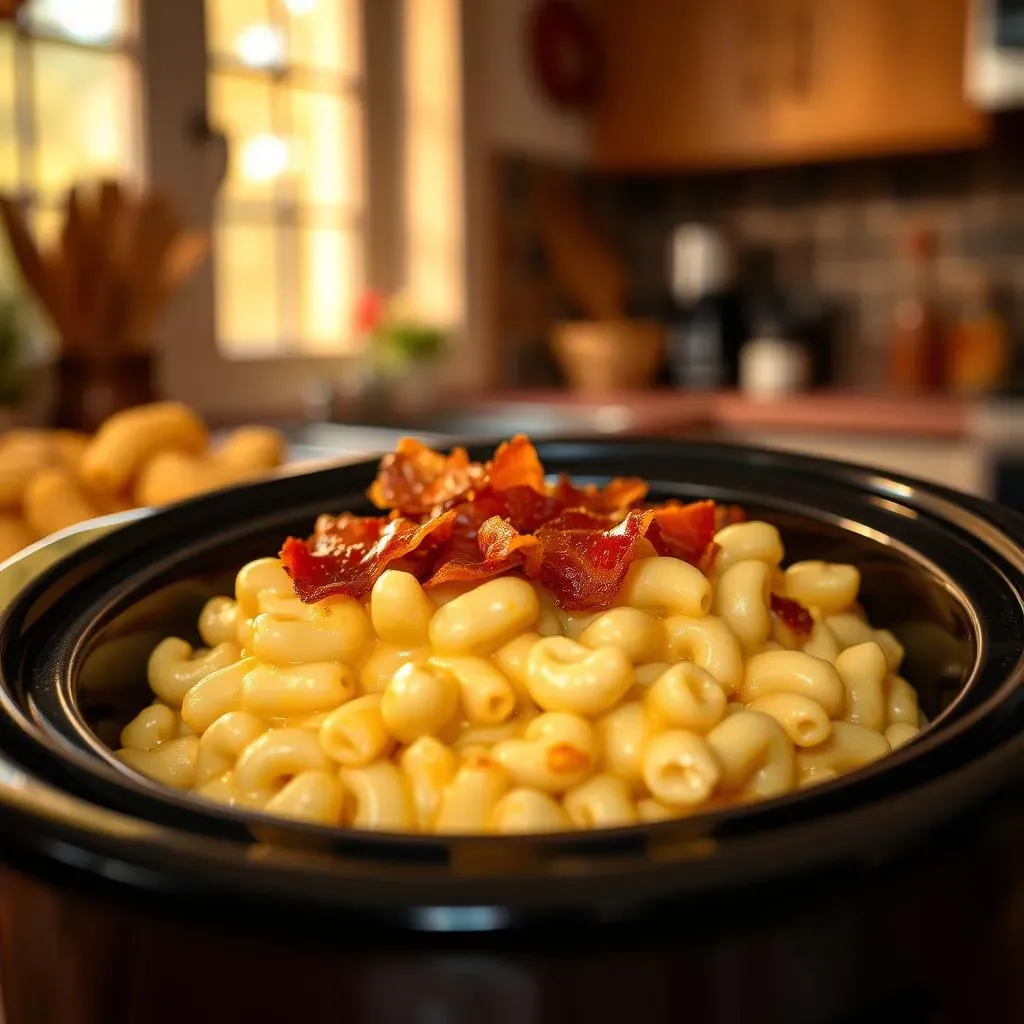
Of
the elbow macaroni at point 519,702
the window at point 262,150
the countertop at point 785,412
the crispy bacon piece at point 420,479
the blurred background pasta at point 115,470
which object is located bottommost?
the countertop at point 785,412

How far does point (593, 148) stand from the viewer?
3.61 m

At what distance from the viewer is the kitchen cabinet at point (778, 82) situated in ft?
9.78

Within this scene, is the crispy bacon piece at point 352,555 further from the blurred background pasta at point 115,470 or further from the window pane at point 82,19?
the window pane at point 82,19

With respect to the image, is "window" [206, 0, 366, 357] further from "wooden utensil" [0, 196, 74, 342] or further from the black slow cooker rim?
the black slow cooker rim

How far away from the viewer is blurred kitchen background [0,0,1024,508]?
255cm

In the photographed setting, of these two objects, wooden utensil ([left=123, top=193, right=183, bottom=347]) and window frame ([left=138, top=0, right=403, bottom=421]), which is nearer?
wooden utensil ([left=123, top=193, right=183, bottom=347])

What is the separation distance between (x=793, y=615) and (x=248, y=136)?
96.1 inches

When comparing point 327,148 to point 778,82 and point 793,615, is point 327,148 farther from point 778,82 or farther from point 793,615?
point 793,615

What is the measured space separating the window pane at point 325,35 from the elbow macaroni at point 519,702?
2.52 m

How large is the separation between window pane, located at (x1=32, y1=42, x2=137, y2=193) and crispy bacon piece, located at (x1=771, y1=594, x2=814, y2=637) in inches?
75.7

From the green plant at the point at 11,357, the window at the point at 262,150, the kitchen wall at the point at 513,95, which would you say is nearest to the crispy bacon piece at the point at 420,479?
the green plant at the point at 11,357

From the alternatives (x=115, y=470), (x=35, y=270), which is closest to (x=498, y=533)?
(x=115, y=470)

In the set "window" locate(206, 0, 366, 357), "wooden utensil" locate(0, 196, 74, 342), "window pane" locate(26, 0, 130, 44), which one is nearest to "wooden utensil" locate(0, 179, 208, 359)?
"wooden utensil" locate(0, 196, 74, 342)

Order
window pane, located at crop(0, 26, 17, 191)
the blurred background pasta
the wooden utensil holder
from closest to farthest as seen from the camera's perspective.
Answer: the blurred background pasta < the wooden utensil holder < window pane, located at crop(0, 26, 17, 191)
